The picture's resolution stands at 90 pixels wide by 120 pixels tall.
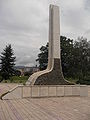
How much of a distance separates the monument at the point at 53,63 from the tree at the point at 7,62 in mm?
28788

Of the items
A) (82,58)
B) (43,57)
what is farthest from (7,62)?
(82,58)

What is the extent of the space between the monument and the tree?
2879cm

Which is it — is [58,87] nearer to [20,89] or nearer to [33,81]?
[33,81]

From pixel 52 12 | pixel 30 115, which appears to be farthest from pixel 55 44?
pixel 30 115

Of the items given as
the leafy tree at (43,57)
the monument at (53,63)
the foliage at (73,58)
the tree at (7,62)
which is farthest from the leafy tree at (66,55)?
the monument at (53,63)

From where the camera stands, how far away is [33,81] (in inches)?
630

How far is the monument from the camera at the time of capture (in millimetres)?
16269

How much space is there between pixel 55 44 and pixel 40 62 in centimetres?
3145

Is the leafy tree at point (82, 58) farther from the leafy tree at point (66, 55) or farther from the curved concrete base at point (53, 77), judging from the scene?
the curved concrete base at point (53, 77)

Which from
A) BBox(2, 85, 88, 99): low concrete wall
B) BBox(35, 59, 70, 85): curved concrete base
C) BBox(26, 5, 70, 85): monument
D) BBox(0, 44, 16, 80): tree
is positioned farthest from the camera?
BBox(0, 44, 16, 80): tree

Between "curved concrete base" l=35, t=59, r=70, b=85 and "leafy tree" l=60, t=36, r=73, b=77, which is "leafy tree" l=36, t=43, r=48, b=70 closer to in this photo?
"leafy tree" l=60, t=36, r=73, b=77

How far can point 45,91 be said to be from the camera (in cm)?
1558

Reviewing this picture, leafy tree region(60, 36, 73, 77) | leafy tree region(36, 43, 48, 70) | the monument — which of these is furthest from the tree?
the monument

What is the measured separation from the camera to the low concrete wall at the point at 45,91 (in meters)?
14.5
